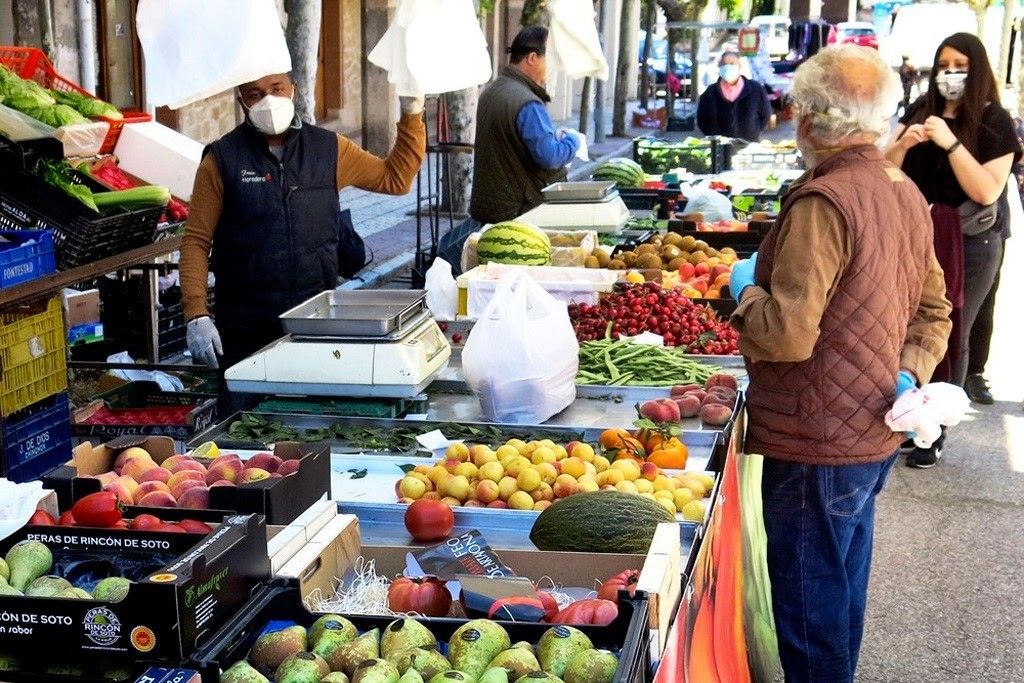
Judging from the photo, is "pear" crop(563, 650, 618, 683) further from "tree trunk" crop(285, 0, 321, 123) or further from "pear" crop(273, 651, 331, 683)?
"tree trunk" crop(285, 0, 321, 123)

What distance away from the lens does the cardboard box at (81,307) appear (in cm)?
753

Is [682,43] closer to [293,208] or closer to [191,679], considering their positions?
[293,208]

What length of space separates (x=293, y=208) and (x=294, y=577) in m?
2.80

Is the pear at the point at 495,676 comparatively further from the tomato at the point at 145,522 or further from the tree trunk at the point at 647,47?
the tree trunk at the point at 647,47

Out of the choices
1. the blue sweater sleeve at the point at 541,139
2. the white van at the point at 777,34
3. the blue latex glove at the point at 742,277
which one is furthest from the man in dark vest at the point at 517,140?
the white van at the point at 777,34

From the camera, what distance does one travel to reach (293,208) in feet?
17.0

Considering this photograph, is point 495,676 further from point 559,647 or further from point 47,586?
point 47,586

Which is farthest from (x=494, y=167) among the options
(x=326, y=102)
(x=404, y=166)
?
(x=326, y=102)

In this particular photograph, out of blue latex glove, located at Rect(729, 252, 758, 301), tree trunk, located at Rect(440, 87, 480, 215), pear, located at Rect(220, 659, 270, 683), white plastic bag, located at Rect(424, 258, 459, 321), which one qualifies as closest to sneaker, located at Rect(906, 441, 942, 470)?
white plastic bag, located at Rect(424, 258, 459, 321)

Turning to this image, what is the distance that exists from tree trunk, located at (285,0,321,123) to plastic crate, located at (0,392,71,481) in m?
3.89

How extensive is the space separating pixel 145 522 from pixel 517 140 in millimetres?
5552

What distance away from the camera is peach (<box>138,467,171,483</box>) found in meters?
3.17

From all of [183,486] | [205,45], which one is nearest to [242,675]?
[183,486]

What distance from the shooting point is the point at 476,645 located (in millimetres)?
2379
